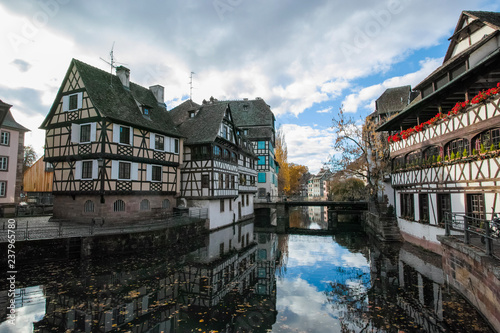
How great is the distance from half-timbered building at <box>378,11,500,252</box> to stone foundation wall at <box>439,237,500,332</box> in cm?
210

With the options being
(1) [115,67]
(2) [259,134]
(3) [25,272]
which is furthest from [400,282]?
(2) [259,134]

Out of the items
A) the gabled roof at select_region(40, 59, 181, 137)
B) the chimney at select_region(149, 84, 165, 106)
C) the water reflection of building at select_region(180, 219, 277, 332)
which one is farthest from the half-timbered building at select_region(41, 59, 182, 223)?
the water reflection of building at select_region(180, 219, 277, 332)

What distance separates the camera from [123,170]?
2109cm

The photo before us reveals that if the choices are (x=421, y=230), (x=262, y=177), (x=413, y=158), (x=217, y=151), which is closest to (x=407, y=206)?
(x=421, y=230)

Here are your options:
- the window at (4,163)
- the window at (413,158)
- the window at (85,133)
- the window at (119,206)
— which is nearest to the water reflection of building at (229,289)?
the window at (119,206)

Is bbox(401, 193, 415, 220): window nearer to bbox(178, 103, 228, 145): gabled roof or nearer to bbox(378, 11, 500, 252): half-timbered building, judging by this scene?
bbox(378, 11, 500, 252): half-timbered building

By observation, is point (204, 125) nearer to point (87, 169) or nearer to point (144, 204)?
point (144, 204)

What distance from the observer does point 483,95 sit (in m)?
12.5

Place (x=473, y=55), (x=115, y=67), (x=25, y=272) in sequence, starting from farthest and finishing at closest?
(x=115, y=67), (x=473, y=55), (x=25, y=272)

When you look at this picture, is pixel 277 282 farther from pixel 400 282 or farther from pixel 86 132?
pixel 86 132

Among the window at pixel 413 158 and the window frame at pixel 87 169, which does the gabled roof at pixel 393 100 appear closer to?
the window at pixel 413 158

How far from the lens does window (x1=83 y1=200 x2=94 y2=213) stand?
20.5m

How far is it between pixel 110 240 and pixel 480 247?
660 inches

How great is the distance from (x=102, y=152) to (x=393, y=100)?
30972 millimetres
